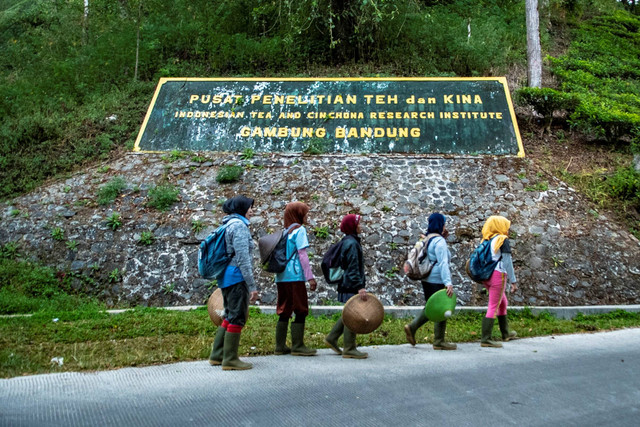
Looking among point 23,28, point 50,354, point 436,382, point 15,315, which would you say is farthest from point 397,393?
point 23,28

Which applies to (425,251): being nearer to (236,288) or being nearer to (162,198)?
(236,288)

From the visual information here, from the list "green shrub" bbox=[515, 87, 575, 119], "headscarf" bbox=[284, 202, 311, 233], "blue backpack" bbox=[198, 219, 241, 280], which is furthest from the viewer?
"green shrub" bbox=[515, 87, 575, 119]

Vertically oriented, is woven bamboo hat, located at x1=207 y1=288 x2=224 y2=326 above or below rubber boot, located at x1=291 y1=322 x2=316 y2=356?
above

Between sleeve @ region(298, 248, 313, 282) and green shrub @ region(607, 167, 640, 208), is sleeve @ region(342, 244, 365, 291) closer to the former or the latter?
sleeve @ region(298, 248, 313, 282)

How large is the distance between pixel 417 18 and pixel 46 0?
1737cm

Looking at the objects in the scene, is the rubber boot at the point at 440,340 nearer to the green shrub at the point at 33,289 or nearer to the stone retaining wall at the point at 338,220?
the stone retaining wall at the point at 338,220

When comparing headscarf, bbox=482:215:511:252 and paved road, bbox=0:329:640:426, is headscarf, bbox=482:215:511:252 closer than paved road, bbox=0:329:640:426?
No

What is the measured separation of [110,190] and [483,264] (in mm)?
8260

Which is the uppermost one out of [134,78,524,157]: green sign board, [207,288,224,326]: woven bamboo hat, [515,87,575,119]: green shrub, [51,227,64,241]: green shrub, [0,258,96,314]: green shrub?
[515,87,575,119]: green shrub

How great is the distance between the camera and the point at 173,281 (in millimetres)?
9898

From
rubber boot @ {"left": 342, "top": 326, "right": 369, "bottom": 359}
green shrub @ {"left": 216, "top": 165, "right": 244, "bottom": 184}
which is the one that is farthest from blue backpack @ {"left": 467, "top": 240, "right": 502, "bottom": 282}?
green shrub @ {"left": 216, "top": 165, "right": 244, "bottom": 184}

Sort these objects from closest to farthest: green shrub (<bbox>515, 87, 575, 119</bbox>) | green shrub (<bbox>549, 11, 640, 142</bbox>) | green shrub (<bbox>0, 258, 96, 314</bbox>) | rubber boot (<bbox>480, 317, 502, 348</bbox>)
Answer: rubber boot (<bbox>480, 317, 502, 348</bbox>) → green shrub (<bbox>0, 258, 96, 314</bbox>) → green shrub (<bbox>549, 11, 640, 142</bbox>) → green shrub (<bbox>515, 87, 575, 119</bbox>)

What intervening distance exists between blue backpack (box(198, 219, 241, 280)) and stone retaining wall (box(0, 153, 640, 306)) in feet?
13.9

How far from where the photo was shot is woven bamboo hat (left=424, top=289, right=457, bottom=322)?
5973 mm
